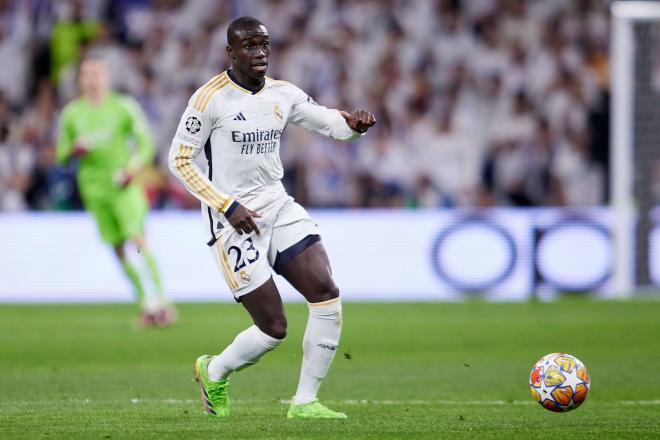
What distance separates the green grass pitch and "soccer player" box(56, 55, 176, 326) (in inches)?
24.2

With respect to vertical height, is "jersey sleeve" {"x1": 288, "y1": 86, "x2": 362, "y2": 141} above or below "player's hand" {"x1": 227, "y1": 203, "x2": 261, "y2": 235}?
above

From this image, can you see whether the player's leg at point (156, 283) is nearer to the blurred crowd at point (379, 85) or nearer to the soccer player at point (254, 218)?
the blurred crowd at point (379, 85)

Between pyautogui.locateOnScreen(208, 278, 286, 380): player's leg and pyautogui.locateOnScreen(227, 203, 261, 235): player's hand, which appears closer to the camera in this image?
pyautogui.locateOnScreen(227, 203, 261, 235): player's hand

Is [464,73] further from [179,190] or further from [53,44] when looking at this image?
[53,44]

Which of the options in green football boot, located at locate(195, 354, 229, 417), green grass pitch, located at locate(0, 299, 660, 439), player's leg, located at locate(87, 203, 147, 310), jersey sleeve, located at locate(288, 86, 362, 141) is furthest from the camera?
player's leg, located at locate(87, 203, 147, 310)

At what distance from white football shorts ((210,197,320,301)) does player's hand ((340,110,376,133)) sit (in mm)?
614

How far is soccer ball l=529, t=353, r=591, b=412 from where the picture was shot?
290 inches

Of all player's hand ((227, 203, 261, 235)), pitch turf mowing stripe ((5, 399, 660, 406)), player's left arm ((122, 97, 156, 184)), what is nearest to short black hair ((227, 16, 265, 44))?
player's hand ((227, 203, 261, 235))

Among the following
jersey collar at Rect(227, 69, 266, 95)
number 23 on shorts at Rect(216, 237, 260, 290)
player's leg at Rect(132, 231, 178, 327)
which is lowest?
player's leg at Rect(132, 231, 178, 327)

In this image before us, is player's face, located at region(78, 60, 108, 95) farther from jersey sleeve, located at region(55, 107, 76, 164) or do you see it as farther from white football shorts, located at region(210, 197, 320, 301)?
white football shorts, located at region(210, 197, 320, 301)

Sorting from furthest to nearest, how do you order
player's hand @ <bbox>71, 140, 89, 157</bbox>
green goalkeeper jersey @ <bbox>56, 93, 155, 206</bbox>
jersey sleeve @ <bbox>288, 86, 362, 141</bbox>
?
green goalkeeper jersey @ <bbox>56, 93, 155, 206</bbox>, player's hand @ <bbox>71, 140, 89, 157</bbox>, jersey sleeve @ <bbox>288, 86, 362, 141</bbox>

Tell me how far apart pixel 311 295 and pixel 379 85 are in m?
13.5

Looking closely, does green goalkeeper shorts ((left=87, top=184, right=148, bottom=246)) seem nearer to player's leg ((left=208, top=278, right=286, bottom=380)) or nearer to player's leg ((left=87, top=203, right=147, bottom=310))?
player's leg ((left=87, top=203, right=147, bottom=310))

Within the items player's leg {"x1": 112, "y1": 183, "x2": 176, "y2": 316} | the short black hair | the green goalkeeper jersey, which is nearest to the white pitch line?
the short black hair
